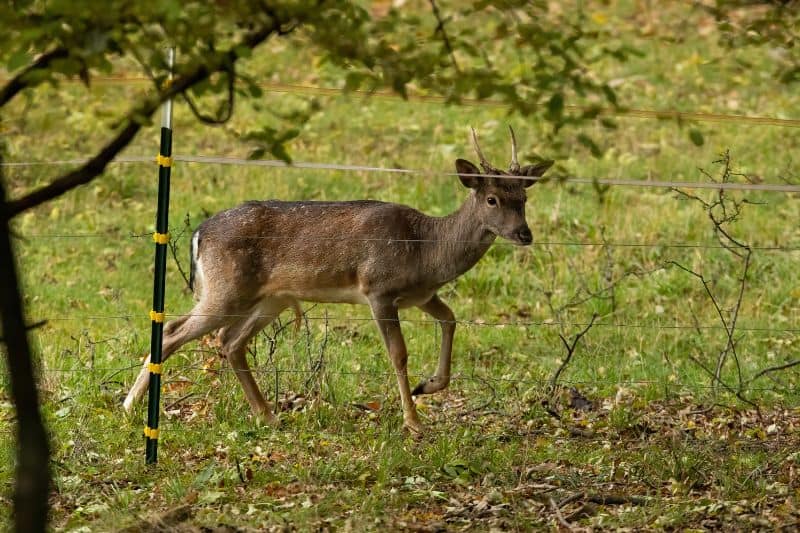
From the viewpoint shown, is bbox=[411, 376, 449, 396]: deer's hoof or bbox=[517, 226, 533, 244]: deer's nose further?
bbox=[411, 376, 449, 396]: deer's hoof

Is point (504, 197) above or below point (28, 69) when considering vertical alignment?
below

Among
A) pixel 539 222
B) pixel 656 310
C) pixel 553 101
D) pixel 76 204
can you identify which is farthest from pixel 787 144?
pixel 553 101

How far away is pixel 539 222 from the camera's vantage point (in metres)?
12.1

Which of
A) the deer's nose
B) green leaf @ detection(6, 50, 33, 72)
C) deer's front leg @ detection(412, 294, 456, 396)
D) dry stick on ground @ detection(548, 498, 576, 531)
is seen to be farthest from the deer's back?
green leaf @ detection(6, 50, 33, 72)

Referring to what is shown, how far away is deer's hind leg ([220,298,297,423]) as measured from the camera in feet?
27.7

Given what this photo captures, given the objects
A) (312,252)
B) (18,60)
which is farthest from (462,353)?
(18,60)

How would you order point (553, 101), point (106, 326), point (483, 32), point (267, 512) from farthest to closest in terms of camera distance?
point (483, 32)
point (106, 326)
point (267, 512)
point (553, 101)

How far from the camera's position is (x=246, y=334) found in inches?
339

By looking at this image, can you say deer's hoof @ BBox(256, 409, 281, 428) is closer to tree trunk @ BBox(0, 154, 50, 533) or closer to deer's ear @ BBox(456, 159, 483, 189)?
deer's ear @ BBox(456, 159, 483, 189)

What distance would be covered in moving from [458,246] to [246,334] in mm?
1499

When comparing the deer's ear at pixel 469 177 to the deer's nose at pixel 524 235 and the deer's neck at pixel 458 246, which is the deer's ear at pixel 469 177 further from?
the deer's nose at pixel 524 235

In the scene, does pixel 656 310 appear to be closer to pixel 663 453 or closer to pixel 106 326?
pixel 663 453

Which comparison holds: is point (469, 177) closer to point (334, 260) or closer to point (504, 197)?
point (504, 197)

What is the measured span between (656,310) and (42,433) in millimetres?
6832
